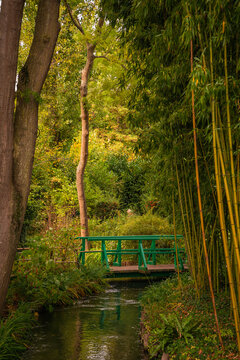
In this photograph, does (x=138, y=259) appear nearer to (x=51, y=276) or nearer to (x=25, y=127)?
(x=51, y=276)

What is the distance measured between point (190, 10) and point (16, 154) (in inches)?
125

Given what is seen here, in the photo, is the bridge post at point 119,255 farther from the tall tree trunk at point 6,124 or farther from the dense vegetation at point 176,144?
the tall tree trunk at point 6,124

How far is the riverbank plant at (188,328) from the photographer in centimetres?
421

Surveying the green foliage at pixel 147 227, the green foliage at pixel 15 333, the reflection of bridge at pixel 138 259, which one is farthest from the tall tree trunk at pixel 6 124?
the green foliage at pixel 147 227

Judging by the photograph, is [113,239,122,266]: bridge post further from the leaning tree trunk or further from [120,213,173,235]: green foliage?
the leaning tree trunk

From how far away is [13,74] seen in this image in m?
5.62

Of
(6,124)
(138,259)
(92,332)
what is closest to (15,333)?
(92,332)

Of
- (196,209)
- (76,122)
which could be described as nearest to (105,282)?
(196,209)

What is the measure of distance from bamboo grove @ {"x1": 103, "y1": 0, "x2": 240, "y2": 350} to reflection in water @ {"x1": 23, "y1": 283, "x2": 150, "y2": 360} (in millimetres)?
1395

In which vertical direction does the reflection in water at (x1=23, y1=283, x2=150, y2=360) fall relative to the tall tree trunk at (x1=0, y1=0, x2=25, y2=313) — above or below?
below

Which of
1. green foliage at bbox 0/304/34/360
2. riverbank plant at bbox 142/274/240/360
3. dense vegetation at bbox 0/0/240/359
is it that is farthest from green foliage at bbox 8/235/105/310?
riverbank plant at bbox 142/274/240/360

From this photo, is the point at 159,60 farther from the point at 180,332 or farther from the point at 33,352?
the point at 33,352

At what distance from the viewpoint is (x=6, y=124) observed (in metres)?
5.56

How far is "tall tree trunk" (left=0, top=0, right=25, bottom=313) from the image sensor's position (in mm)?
5496
